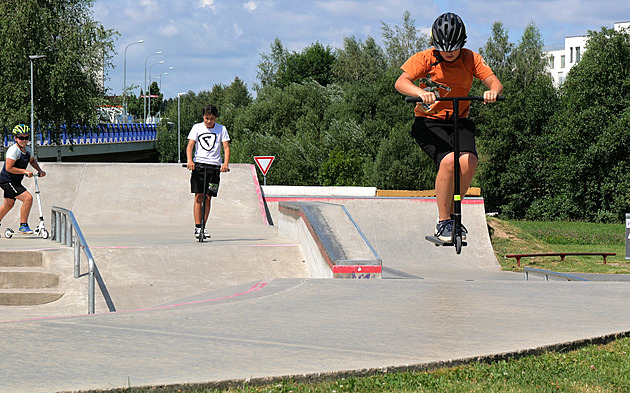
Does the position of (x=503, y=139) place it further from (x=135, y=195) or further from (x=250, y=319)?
(x=250, y=319)

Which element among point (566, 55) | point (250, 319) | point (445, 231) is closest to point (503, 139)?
point (445, 231)

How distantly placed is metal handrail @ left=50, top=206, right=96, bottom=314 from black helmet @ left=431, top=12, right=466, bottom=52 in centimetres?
417

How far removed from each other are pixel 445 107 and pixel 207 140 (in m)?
5.22

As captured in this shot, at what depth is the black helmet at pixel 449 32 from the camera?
21.9 ft

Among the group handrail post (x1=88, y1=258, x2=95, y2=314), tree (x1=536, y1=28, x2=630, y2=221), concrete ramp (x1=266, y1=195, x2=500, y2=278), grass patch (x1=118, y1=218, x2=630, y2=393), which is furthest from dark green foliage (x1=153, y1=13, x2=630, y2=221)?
grass patch (x1=118, y1=218, x2=630, y2=393)

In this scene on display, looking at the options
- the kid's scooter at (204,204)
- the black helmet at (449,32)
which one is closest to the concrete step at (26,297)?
the kid's scooter at (204,204)

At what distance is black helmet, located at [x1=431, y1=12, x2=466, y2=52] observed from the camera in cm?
666

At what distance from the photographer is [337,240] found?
9.91m

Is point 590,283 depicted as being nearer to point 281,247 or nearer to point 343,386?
point 281,247

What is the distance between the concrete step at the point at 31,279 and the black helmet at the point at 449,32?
5542mm

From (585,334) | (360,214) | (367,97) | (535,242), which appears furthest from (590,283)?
(367,97)

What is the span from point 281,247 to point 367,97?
46.2 metres

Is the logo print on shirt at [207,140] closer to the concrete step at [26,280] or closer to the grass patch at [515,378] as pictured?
the concrete step at [26,280]

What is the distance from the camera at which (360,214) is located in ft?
60.6
